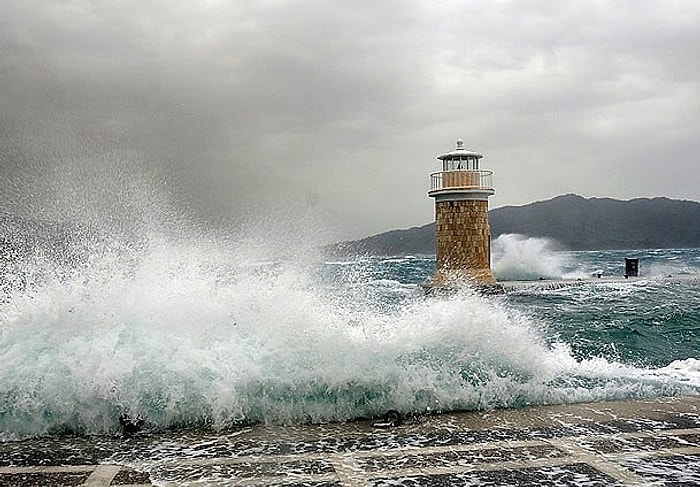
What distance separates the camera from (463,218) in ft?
63.9

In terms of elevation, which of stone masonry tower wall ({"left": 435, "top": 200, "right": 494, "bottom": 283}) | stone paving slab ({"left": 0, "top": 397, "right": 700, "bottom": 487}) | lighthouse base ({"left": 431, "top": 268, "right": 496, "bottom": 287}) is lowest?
stone paving slab ({"left": 0, "top": 397, "right": 700, "bottom": 487})

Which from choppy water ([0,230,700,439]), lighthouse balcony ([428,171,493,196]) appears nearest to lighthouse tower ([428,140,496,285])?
lighthouse balcony ([428,171,493,196])

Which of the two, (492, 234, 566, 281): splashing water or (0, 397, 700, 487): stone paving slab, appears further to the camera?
(492, 234, 566, 281): splashing water

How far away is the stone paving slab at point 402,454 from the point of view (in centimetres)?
374

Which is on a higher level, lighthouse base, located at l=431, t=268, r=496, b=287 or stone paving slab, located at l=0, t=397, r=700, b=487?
lighthouse base, located at l=431, t=268, r=496, b=287

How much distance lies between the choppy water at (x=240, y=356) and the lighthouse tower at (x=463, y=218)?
38.7ft

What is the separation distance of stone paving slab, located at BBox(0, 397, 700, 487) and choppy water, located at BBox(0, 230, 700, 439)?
0.97 feet

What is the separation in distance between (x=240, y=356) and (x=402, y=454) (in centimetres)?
206

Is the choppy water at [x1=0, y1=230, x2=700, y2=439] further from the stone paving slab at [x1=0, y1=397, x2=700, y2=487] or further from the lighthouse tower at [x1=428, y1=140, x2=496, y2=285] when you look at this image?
the lighthouse tower at [x1=428, y1=140, x2=496, y2=285]

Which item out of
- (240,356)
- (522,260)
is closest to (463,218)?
(522,260)

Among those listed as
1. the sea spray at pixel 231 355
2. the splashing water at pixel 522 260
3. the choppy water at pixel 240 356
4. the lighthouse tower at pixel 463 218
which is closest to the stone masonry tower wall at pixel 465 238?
the lighthouse tower at pixel 463 218

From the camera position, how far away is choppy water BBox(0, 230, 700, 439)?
5.15 metres

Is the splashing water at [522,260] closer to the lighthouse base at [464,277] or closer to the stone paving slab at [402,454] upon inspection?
the lighthouse base at [464,277]

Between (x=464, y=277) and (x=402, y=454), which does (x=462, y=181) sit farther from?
(x=402, y=454)
